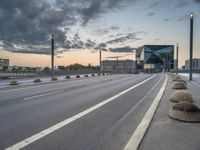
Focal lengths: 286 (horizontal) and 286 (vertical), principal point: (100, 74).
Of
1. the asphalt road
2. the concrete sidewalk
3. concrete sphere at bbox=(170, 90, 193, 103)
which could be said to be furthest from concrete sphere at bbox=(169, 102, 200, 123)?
concrete sphere at bbox=(170, 90, 193, 103)

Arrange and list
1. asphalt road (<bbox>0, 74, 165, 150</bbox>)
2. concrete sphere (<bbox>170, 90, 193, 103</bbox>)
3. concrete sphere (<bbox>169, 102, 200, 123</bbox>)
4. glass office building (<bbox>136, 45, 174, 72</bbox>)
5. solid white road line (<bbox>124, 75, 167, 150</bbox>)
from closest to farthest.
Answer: solid white road line (<bbox>124, 75, 167, 150</bbox>), asphalt road (<bbox>0, 74, 165, 150</bbox>), concrete sphere (<bbox>169, 102, 200, 123</bbox>), concrete sphere (<bbox>170, 90, 193, 103</bbox>), glass office building (<bbox>136, 45, 174, 72</bbox>)

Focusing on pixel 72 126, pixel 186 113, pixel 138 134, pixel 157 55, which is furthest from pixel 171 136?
pixel 157 55

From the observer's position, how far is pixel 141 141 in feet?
21.0

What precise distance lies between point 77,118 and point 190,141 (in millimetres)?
3926

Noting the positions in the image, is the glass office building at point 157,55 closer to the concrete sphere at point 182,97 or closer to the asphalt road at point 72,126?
the concrete sphere at point 182,97

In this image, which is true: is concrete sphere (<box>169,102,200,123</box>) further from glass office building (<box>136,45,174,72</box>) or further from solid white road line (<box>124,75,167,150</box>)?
glass office building (<box>136,45,174,72</box>)

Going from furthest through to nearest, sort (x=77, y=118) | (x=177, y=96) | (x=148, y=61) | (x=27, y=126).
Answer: (x=148, y=61), (x=177, y=96), (x=77, y=118), (x=27, y=126)

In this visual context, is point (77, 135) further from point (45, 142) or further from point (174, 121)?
point (174, 121)

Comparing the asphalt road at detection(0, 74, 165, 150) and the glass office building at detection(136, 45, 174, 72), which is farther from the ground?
the glass office building at detection(136, 45, 174, 72)

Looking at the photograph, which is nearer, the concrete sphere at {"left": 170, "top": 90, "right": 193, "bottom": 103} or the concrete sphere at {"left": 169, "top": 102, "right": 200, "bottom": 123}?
the concrete sphere at {"left": 169, "top": 102, "right": 200, "bottom": 123}

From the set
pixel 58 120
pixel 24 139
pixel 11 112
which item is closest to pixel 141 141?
pixel 24 139

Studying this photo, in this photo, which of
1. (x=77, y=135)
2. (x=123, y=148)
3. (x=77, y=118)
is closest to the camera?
(x=123, y=148)

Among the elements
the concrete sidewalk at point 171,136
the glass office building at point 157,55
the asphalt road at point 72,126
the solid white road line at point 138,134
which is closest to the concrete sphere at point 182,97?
the asphalt road at point 72,126

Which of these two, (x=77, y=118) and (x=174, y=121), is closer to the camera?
(x=174, y=121)
